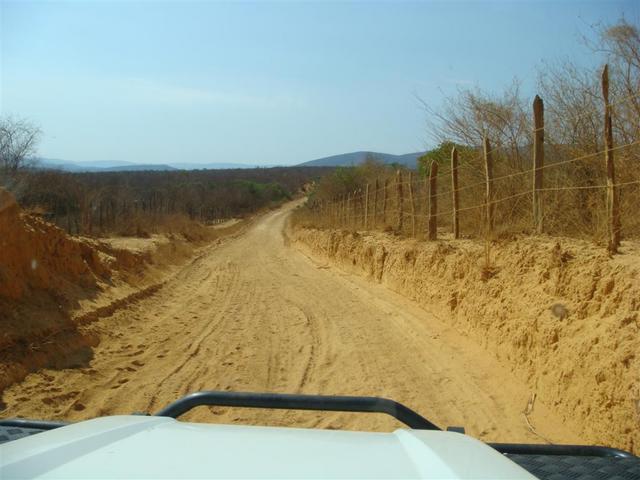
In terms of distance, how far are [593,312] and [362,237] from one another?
13555 mm

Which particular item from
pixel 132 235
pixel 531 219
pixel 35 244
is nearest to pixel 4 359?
pixel 35 244

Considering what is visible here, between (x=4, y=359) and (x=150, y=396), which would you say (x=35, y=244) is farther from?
(x=150, y=396)

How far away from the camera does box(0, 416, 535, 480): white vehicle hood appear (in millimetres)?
1739

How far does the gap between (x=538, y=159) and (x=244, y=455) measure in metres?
8.60

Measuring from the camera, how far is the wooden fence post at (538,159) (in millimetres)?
9211

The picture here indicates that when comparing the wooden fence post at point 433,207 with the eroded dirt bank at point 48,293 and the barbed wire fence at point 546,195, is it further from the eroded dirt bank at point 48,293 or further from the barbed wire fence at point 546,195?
the eroded dirt bank at point 48,293

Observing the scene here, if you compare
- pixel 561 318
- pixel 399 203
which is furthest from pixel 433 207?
pixel 561 318

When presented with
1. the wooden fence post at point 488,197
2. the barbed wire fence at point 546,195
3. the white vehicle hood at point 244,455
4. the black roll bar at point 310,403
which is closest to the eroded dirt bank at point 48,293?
the black roll bar at point 310,403

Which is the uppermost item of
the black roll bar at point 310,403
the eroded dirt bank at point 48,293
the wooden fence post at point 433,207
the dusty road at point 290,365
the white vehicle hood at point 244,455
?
the wooden fence post at point 433,207

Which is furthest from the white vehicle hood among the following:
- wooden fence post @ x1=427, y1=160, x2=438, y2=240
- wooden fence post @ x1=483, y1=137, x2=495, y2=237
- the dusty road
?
wooden fence post @ x1=427, y1=160, x2=438, y2=240

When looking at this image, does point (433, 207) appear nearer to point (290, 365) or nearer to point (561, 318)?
point (290, 365)

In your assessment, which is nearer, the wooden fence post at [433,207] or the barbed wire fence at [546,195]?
the barbed wire fence at [546,195]

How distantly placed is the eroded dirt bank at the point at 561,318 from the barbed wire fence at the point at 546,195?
0.61 meters

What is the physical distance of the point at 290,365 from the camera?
8.39 m
